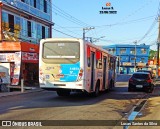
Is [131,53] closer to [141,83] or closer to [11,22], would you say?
[11,22]

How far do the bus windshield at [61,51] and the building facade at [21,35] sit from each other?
10.2m

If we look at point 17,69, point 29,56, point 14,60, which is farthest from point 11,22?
point 17,69

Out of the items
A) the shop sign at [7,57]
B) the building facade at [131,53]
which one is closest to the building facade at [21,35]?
the shop sign at [7,57]

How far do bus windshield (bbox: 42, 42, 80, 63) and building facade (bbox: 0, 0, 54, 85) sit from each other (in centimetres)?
1019

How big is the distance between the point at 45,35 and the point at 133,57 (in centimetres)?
6114

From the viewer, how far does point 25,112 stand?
480 inches

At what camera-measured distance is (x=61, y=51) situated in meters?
16.6

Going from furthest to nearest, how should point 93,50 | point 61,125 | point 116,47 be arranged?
point 116,47
point 93,50
point 61,125

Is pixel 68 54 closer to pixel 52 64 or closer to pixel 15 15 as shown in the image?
pixel 52 64

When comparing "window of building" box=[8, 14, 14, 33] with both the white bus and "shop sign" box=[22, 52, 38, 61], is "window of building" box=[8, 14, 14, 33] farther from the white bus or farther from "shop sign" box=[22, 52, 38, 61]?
the white bus

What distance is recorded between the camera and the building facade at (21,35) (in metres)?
26.8

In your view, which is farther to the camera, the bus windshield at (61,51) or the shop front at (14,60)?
the shop front at (14,60)

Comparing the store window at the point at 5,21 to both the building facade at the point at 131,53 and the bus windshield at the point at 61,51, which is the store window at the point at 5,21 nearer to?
the bus windshield at the point at 61,51

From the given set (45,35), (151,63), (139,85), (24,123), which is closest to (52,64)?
(24,123)
